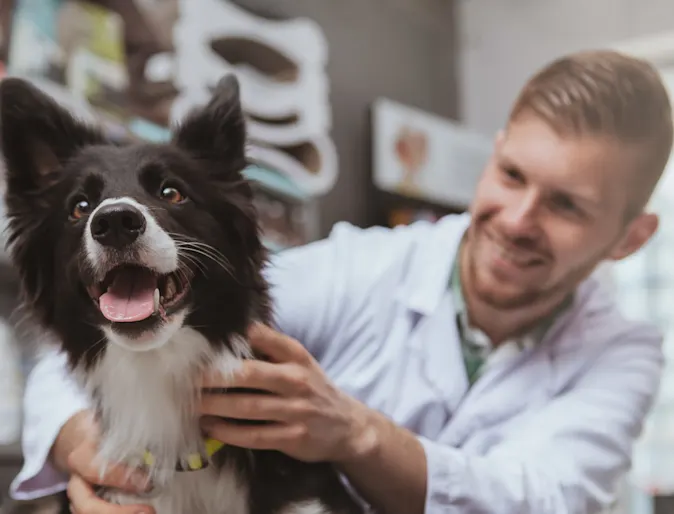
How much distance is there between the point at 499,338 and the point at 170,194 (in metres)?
0.55

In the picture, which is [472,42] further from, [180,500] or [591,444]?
[180,500]

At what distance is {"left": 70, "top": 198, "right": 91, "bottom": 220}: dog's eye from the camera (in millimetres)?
669

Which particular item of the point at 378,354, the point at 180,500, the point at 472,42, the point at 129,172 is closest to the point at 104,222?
the point at 129,172

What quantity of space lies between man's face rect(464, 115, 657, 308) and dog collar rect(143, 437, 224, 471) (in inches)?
17.8

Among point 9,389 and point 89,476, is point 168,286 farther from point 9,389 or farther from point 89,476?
point 9,389

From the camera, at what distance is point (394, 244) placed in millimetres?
1060

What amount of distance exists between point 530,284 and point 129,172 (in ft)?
1.84

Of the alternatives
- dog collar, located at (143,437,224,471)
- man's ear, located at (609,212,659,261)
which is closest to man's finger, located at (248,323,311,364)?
dog collar, located at (143,437,224,471)

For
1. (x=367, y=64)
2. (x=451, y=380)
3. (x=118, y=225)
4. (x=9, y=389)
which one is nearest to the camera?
(x=118, y=225)

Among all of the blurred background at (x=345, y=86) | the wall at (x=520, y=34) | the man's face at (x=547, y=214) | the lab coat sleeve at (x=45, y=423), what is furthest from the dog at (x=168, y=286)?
the wall at (x=520, y=34)

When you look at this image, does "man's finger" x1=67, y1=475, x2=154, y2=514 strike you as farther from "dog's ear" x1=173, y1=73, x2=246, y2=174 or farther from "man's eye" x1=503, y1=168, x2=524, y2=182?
"man's eye" x1=503, y1=168, x2=524, y2=182

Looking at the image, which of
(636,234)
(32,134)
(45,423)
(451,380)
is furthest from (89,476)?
(636,234)

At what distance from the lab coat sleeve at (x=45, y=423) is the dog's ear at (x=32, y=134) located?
0.73ft

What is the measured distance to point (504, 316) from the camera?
1.00 m
